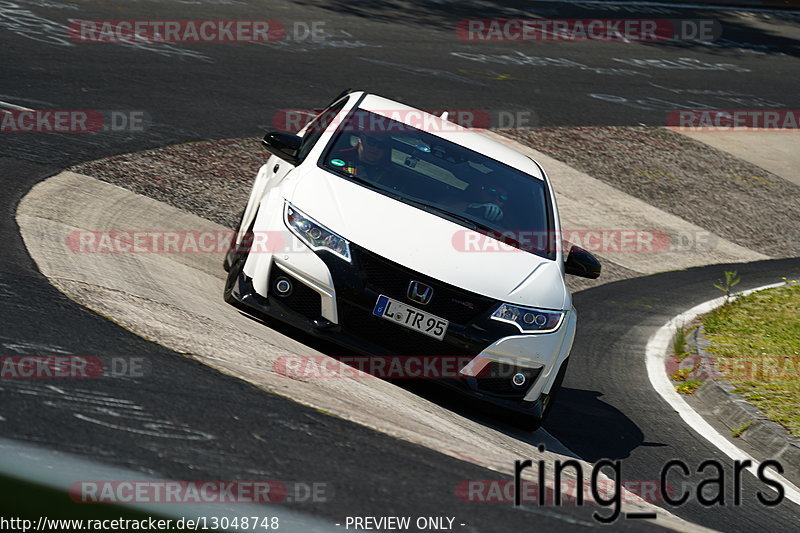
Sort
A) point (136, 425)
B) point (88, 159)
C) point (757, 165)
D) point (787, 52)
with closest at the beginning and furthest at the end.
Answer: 1. point (136, 425)
2. point (88, 159)
3. point (757, 165)
4. point (787, 52)

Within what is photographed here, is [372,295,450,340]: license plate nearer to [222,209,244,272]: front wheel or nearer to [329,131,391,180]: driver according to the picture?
[329,131,391,180]: driver

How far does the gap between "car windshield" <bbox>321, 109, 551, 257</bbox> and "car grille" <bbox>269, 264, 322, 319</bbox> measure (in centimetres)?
97

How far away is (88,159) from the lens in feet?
29.9

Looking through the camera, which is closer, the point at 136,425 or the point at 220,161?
the point at 136,425

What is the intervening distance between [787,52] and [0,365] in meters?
24.3

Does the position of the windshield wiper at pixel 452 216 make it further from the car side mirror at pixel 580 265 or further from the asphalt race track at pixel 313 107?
the asphalt race track at pixel 313 107

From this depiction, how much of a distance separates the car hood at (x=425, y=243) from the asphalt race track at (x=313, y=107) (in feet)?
2.98

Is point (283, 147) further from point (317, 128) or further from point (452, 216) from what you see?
point (452, 216)

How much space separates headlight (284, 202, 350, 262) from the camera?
231 inches

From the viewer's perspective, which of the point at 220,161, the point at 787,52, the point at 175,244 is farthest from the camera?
the point at 787,52

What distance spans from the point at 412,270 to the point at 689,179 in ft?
34.0

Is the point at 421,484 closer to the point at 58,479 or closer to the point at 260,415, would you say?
the point at 260,415

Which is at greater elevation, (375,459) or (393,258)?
(393,258)

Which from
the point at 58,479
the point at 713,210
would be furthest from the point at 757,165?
the point at 58,479
